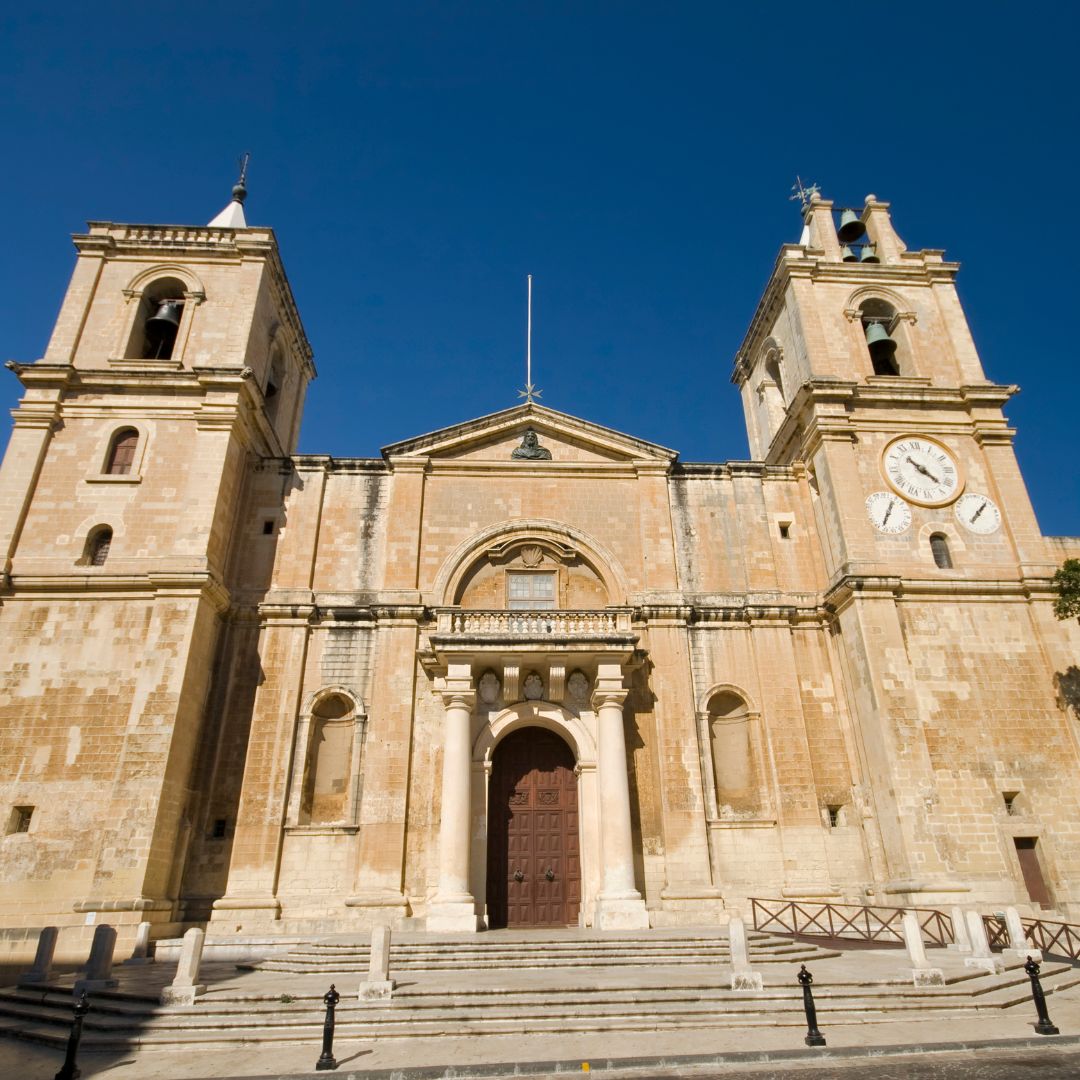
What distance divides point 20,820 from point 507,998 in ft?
39.5

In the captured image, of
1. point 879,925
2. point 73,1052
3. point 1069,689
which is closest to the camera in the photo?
point 73,1052

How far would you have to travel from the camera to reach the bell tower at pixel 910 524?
705 inches

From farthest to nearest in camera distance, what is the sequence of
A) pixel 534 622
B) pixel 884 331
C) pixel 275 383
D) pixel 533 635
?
pixel 275 383 < pixel 884 331 < pixel 534 622 < pixel 533 635

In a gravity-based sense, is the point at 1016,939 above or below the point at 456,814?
below

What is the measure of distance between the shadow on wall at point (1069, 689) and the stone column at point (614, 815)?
1104cm

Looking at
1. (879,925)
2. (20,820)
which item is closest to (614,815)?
(879,925)

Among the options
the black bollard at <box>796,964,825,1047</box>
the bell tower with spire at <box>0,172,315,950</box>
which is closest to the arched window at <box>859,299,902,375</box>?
the bell tower with spire at <box>0,172,315,950</box>

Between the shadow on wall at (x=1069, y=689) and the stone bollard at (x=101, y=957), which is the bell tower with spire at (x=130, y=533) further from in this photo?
the shadow on wall at (x=1069, y=689)

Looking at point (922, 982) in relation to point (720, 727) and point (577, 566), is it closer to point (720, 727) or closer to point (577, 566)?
point (720, 727)

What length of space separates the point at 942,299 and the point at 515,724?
788 inches

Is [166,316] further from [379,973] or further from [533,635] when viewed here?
[379,973]

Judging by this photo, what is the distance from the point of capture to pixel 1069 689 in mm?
19188

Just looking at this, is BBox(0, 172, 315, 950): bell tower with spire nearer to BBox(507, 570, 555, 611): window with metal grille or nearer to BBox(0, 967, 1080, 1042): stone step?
BBox(0, 967, 1080, 1042): stone step

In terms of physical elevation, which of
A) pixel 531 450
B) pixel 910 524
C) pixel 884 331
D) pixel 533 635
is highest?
pixel 884 331
